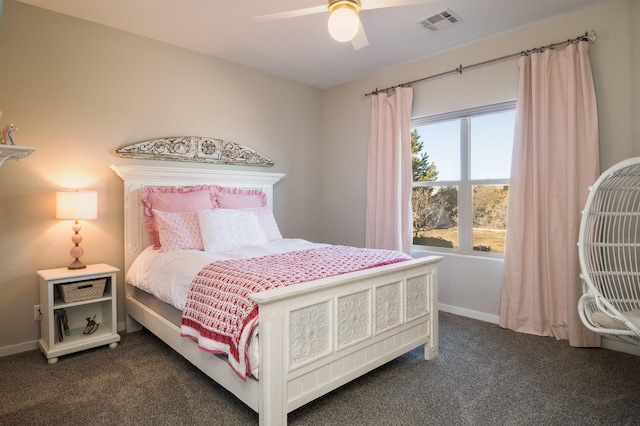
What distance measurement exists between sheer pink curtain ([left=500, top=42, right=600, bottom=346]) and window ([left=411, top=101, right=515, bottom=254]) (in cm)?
27

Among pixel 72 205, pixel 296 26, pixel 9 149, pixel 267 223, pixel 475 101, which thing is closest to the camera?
pixel 9 149

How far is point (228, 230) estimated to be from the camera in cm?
293

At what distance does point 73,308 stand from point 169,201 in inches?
43.3

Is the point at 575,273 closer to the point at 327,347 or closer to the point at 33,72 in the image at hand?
the point at 327,347

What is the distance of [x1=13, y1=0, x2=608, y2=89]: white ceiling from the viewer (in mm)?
2656

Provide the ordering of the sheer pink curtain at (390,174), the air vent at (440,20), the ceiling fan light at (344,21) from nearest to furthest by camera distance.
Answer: the ceiling fan light at (344,21) < the air vent at (440,20) < the sheer pink curtain at (390,174)

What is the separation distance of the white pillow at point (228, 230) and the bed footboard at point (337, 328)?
1276 mm

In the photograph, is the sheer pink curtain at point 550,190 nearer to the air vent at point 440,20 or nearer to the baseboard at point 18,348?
the air vent at point 440,20

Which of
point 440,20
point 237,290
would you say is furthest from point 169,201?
point 440,20

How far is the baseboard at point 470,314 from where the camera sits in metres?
3.22

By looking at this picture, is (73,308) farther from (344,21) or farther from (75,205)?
(344,21)

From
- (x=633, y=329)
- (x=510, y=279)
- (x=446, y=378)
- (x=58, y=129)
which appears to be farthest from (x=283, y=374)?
(x=58, y=129)

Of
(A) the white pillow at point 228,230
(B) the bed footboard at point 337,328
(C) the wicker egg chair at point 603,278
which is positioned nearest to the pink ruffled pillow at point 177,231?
(A) the white pillow at point 228,230

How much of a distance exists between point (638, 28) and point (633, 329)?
7.12 ft
